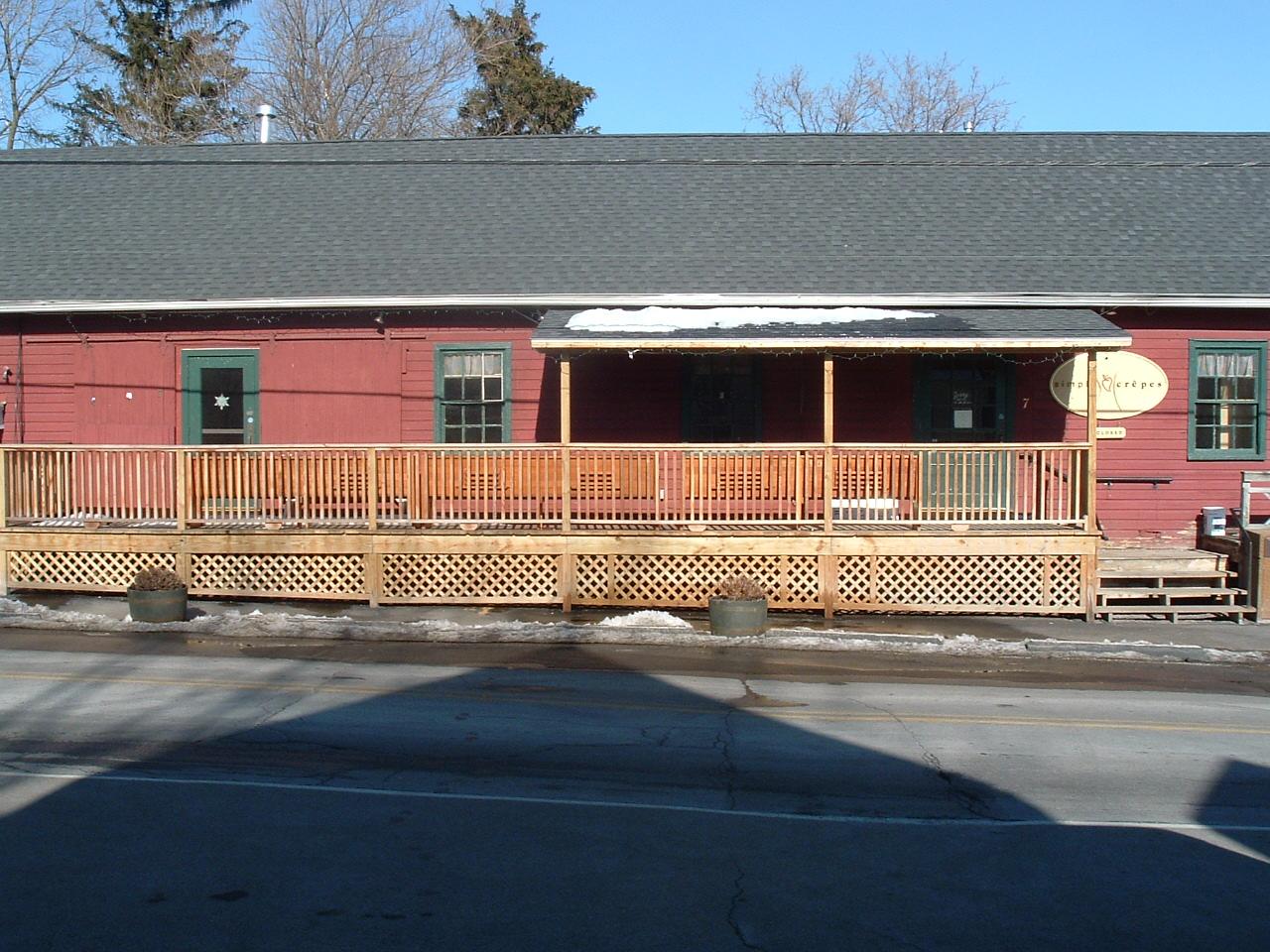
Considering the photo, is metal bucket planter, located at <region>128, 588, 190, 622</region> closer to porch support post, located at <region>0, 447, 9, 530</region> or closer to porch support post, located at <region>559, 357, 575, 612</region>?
porch support post, located at <region>0, 447, 9, 530</region>

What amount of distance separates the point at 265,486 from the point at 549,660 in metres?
4.85

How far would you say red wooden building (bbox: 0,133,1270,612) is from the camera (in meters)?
14.4

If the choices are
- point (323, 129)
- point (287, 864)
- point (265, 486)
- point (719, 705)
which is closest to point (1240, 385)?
point (719, 705)

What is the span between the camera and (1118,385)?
53.5 feet

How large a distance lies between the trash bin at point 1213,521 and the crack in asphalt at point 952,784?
28.0 ft

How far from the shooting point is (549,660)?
12000 mm

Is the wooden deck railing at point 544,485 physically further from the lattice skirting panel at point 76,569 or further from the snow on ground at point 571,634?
the snow on ground at point 571,634

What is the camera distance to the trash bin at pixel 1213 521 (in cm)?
1588

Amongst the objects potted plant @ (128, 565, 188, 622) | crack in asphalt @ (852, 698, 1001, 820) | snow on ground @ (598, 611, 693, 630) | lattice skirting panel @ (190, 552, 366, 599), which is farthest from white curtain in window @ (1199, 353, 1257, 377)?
potted plant @ (128, 565, 188, 622)

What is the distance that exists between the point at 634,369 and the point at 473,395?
218 cm

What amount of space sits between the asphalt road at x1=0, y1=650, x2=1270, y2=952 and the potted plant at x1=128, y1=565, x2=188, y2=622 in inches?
114

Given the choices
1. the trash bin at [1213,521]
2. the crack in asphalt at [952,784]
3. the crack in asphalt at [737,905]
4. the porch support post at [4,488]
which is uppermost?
the porch support post at [4,488]

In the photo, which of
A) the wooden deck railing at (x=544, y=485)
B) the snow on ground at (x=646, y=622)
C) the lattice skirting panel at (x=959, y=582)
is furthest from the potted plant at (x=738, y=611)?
the lattice skirting panel at (x=959, y=582)

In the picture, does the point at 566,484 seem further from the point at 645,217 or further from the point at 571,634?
the point at 645,217
